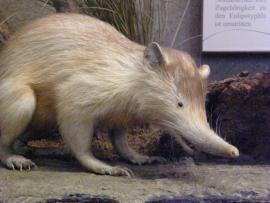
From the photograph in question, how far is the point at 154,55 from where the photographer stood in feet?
11.8

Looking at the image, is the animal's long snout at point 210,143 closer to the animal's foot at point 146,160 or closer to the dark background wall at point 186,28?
the animal's foot at point 146,160

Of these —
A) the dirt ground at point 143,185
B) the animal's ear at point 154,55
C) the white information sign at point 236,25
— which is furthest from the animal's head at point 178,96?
the white information sign at point 236,25

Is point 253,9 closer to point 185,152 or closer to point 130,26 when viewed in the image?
point 130,26

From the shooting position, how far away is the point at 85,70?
145 inches

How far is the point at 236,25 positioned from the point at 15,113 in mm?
2348

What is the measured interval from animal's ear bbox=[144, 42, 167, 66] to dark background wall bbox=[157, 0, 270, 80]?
1670 mm

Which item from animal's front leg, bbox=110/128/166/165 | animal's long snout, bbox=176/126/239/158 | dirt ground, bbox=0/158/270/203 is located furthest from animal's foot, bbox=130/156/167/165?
animal's long snout, bbox=176/126/239/158

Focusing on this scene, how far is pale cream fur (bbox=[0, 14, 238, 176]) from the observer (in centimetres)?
351

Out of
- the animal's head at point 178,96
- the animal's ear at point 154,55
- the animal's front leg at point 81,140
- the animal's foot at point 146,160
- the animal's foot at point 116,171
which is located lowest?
the animal's foot at point 146,160

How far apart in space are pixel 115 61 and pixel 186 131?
665mm

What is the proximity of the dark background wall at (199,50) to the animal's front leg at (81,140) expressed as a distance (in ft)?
6.14

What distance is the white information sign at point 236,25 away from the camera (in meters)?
5.18

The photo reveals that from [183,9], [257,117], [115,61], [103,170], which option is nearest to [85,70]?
[115,61]

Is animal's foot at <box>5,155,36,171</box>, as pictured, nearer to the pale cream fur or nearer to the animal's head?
the pale cream fur
